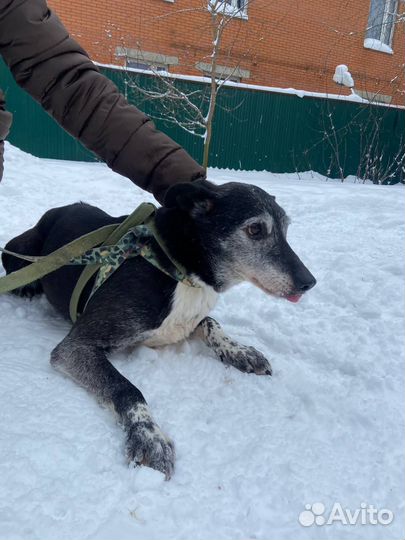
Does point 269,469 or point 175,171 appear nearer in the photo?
point 269,469

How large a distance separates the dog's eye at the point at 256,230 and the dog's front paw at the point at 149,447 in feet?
3.85

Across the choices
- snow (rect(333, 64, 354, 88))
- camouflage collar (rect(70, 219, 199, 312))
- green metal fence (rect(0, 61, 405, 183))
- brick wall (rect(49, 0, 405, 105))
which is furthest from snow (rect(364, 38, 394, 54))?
camouflage collar (rect(70, 219, 199, 312))

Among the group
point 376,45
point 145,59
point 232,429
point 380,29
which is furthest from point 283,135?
point 232,429

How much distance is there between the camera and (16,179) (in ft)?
21.9

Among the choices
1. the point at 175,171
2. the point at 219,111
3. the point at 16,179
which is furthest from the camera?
the point at 219,111

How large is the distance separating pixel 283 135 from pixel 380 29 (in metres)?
8.27

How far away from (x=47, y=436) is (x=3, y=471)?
0.76 feet

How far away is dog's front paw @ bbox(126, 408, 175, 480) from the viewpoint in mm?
1860

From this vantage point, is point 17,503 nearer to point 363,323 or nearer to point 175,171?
point 175,171

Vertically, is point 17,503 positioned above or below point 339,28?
below

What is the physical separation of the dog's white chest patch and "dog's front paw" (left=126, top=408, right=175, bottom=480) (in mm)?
714

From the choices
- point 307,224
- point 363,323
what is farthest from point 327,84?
point 363,323

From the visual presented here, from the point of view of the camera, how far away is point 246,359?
8.99ft

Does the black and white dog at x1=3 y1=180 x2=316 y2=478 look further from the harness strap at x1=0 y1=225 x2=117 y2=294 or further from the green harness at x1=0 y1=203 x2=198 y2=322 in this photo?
the harness strap at x1=0 y1=225 x2=117 y2=294
